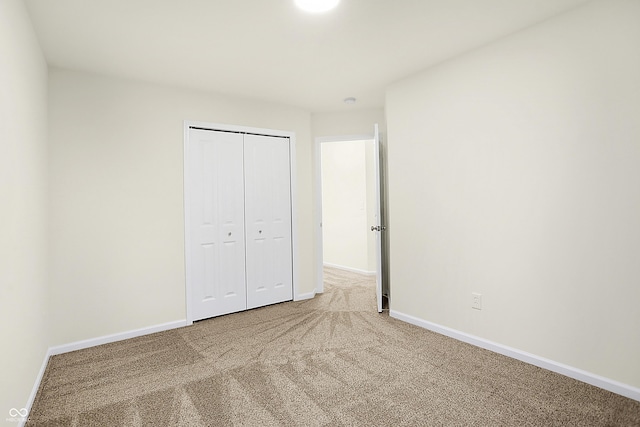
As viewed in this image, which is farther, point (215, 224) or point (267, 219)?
point (267, 219)

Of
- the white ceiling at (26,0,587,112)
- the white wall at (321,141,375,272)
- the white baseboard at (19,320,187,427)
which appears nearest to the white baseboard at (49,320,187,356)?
the white baseboard at (19,320,187,427)

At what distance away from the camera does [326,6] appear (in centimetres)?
213

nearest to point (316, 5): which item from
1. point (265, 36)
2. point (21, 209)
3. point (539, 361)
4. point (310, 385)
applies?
point (265, 36)

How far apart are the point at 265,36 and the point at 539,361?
9.91ft

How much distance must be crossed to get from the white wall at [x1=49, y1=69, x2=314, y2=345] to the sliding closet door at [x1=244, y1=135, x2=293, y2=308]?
27.4 inches

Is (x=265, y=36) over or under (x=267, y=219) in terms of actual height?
over

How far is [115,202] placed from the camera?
3.13 metres

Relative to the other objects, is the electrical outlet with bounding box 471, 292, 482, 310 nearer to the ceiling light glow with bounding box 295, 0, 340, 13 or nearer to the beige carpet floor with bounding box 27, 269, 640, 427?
the beige carpet floor with bounding box 27, 269, 640, 427

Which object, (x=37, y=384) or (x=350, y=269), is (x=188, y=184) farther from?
(x=350, y=269)

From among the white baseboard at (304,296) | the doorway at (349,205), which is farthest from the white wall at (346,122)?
the white baseboard at (304,296)

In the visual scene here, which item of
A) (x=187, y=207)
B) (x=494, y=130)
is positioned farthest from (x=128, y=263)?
(x=494, y=130)

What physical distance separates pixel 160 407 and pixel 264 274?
211cm

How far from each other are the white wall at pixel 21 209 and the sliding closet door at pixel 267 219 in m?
1.87

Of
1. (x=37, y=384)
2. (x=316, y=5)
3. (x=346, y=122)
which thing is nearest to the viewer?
(x=316, y=5)
